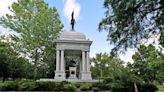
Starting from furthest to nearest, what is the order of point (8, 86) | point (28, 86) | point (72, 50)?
point (72, 50)
point (8, 86)
point (28, 86)

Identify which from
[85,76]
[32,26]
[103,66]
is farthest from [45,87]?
[103,66]

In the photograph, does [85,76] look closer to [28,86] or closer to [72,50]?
[72,50]

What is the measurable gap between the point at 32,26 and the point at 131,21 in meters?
30.3

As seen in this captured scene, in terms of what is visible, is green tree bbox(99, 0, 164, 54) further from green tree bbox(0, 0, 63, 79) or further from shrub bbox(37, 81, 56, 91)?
green tree bbox(0, 0, 63, 79)

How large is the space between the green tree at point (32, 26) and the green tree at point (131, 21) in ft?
92.9

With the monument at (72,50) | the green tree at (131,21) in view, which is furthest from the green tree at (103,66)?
the green tree at (131,21)

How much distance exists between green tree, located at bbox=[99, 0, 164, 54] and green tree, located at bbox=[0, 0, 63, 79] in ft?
92.9

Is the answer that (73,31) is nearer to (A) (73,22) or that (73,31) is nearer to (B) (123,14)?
(A) (73,22)

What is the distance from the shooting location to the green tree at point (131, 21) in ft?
49.4

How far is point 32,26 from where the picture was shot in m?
44.3

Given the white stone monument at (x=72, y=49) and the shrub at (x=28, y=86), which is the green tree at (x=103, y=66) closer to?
the white stone monument at (x=72, y=49)

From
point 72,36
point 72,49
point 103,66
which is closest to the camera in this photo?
point 72,49

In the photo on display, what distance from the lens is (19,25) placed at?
147 feet

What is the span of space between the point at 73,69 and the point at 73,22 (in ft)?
20.6
